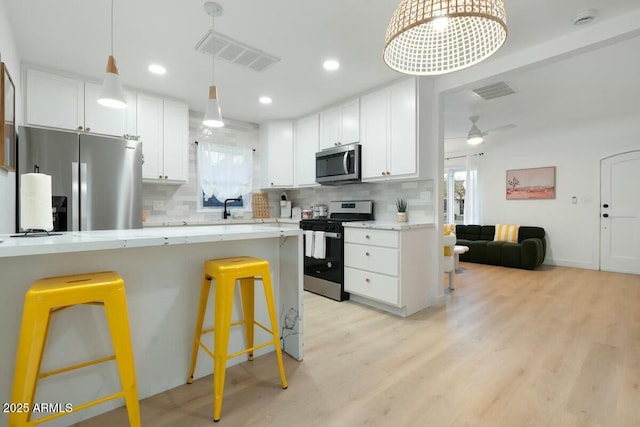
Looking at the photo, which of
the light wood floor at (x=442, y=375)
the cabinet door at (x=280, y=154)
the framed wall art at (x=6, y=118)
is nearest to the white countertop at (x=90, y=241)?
the framed wall art at (x=6, y=118)

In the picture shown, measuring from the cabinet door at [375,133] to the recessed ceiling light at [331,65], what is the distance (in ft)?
2.22

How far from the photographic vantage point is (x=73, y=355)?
1.47 metres

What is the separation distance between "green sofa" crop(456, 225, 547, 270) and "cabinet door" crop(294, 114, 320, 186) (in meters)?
3.54

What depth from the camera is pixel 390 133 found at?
3.29 metres

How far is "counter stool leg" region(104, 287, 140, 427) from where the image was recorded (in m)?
1.24

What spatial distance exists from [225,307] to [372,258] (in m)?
1.87

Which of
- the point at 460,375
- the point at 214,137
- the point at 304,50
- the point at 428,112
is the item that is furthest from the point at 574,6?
the point at 214,137

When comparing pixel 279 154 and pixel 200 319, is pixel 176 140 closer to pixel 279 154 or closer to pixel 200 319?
pixel 279 154

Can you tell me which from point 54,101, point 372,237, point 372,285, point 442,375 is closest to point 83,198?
point 54,101

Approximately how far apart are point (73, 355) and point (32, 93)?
2709 mm

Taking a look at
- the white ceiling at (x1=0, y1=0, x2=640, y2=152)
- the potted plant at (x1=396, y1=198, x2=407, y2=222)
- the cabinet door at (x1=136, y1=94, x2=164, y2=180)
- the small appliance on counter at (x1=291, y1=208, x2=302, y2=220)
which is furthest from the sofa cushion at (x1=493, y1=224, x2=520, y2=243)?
the cabinet door at (x1=136, y1=94, x2=164, y2=180)

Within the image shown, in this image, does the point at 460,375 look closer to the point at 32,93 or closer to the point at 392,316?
the point at 392,316

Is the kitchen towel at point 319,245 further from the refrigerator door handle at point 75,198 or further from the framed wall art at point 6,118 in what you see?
the framed wall art at point 6,118

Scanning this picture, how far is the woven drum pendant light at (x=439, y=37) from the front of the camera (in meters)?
1.08
